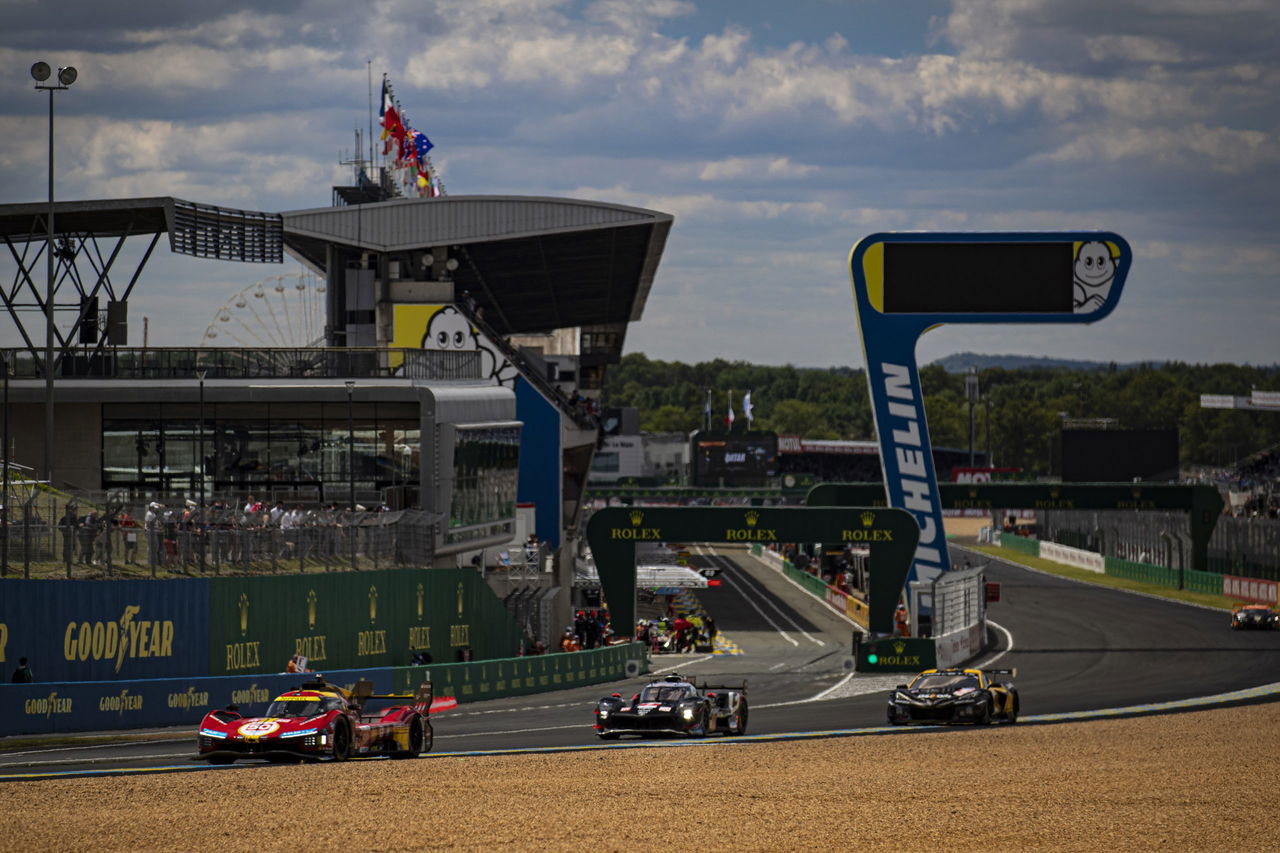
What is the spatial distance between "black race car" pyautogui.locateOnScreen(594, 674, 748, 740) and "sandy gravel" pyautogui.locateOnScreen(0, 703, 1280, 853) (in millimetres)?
2465

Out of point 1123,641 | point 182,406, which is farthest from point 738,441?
point 182,406

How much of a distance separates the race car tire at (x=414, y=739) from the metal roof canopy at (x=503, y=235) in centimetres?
4122

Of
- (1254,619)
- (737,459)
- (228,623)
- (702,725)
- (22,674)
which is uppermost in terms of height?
(737,459)

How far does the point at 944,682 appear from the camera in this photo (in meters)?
33.2

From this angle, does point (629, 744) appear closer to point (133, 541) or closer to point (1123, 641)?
point (133, 541)

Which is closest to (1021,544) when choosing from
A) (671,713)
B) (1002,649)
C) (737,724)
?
(1002,649)

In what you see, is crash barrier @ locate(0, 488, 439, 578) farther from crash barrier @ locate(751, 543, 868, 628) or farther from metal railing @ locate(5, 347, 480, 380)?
crash barrier @ locate(751, 543, 868, 628)

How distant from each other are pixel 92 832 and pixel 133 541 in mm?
16035

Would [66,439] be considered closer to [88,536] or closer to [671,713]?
→ [88,536]

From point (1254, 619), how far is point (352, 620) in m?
37.3

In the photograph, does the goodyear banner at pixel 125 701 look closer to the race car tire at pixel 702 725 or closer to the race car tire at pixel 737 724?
the race car tire at pixel 702 725

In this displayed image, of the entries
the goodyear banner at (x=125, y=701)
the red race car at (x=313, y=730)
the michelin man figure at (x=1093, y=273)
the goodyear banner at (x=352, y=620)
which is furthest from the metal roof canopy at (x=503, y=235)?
the red race car at (x=313, y=730)

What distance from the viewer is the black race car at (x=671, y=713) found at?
29.6 m

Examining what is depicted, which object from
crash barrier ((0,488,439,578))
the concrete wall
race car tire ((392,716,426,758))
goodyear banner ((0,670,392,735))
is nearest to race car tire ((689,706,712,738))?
race car tire ((392,716,426,758))
